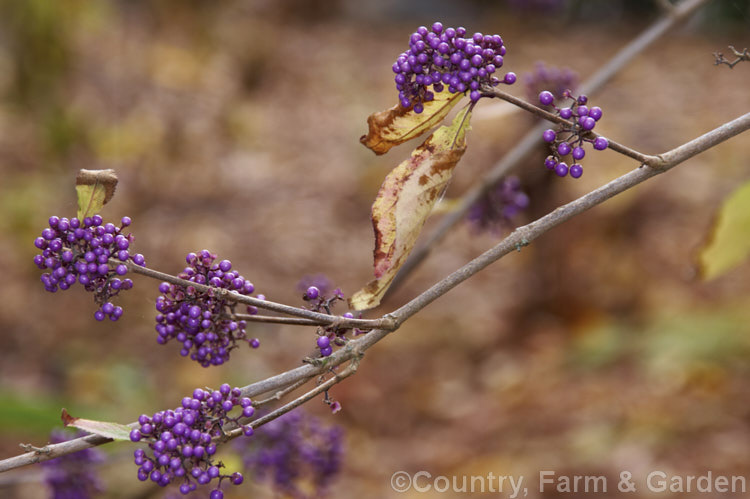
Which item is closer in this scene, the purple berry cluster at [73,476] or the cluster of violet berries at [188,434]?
the cluster of violet berries at [188,434]

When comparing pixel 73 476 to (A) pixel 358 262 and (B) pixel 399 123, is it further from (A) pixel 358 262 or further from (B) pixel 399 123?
(A) pixel 358 262

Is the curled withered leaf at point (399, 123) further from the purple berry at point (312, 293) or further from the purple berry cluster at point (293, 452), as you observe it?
the purple berry cluster at point (293, 452)

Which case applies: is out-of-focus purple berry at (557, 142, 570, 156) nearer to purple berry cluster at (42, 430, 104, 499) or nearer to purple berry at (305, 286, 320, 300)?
purple berry at (305, 286, 320, 300)

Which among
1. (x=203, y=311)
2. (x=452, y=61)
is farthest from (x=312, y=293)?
(x=452, y=61)

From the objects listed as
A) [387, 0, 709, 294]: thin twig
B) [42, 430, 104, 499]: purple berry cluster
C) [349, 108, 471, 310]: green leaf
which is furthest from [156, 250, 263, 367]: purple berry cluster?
[42, 430, 104, 499]: purple berry cluster

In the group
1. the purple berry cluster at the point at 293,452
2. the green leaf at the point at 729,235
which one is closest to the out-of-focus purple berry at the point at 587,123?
the green leaf at the point at 729,235

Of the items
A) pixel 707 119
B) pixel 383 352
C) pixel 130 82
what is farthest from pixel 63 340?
pixel 707 119
